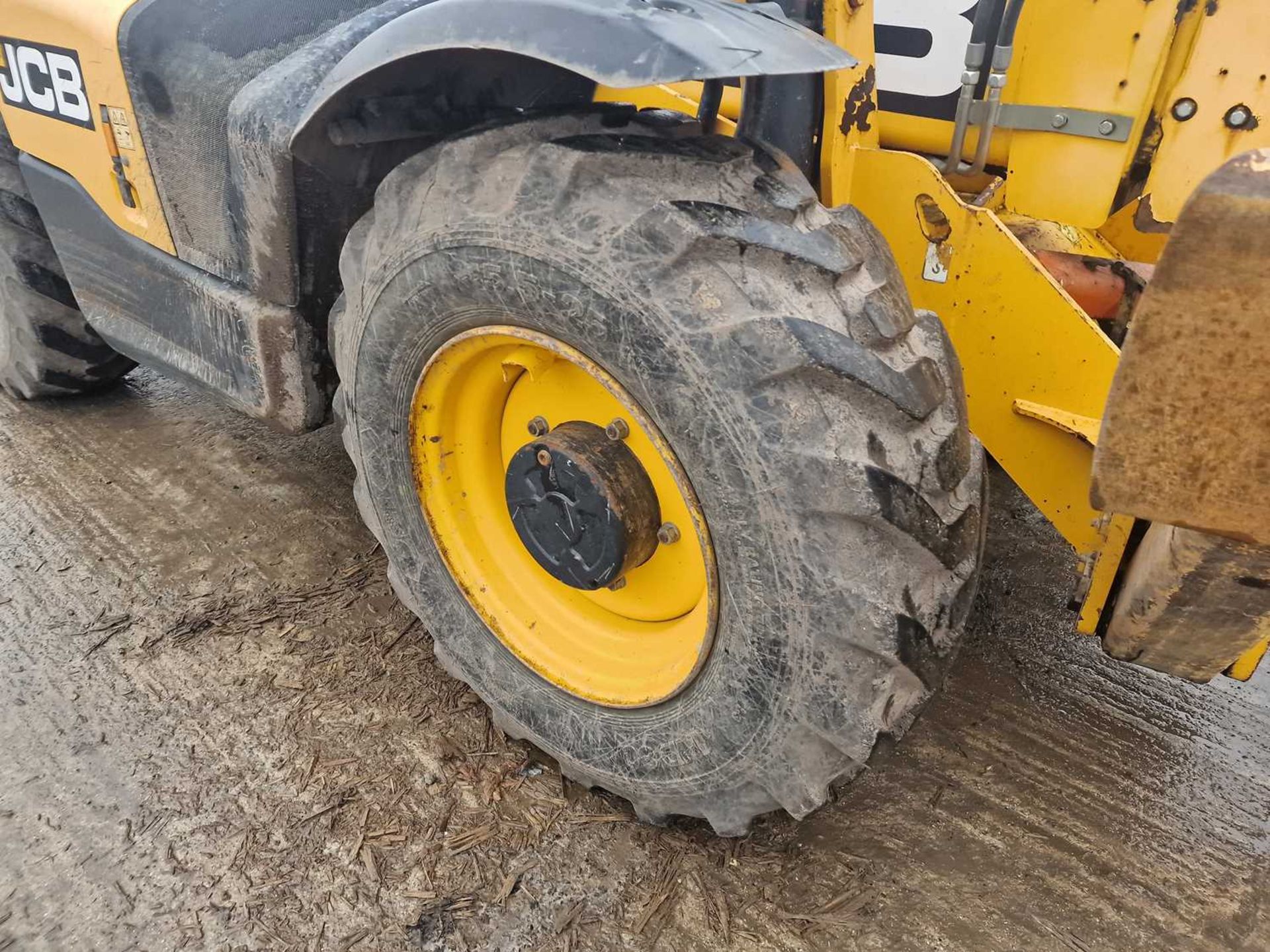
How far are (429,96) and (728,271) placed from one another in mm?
844

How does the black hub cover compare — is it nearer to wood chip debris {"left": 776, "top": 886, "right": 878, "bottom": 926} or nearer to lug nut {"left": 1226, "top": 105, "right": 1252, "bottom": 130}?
wood chip debris {"left": 776, "top": 886, "right": 878, "bottom": 926}

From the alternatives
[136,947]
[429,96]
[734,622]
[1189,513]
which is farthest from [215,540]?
[1189,513]

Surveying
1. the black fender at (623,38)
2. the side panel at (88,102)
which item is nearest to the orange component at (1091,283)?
the black fender at (623,38)

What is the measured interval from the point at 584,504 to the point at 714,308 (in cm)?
50

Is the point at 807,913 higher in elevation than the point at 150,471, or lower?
higher

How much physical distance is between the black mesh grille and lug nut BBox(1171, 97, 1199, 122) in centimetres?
184

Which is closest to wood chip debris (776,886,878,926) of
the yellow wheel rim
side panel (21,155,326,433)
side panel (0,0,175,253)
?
the yellow wheel rim

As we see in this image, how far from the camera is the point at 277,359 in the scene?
2.11 metres

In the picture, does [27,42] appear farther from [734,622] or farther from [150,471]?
[734,622]

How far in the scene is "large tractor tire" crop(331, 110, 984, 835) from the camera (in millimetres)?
1304

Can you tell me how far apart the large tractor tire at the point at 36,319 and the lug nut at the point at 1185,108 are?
10.7 feet

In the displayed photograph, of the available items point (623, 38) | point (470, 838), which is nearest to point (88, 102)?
point (623, 38)

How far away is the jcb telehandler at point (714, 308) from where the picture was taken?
4.15 ft

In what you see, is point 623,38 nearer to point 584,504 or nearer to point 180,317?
point 584,504
